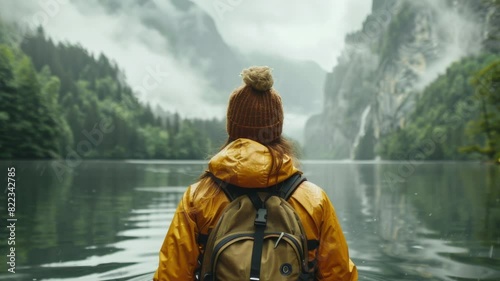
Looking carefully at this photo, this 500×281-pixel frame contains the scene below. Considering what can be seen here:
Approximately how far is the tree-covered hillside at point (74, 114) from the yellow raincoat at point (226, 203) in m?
0.51

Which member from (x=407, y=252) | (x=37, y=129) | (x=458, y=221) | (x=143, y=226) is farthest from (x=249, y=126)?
(x=37, y=129)

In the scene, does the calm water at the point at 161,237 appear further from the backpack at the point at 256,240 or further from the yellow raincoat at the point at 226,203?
the backpack at the point at 256,240

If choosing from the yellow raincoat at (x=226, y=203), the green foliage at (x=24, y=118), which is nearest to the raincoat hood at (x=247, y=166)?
the yellow raincoat at (x=226, y=203)

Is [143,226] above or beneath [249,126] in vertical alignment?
beneath

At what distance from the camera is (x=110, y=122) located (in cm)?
13312

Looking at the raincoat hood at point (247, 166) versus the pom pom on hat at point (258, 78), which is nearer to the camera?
the raincoat hood at point (247, 166)

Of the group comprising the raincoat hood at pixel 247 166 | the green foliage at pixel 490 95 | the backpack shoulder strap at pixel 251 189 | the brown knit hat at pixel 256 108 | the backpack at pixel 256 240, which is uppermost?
the green foliage at pixel 490 95

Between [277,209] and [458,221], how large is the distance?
12486mm

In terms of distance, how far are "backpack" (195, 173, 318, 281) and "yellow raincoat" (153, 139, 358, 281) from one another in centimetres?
7

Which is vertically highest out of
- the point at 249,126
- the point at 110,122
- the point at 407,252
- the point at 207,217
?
the point at 110,122

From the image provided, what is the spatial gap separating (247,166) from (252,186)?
4.9 inches

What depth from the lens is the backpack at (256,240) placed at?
279cm

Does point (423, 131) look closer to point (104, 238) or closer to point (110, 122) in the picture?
point (110, 122)

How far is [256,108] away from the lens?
10.1 feet
